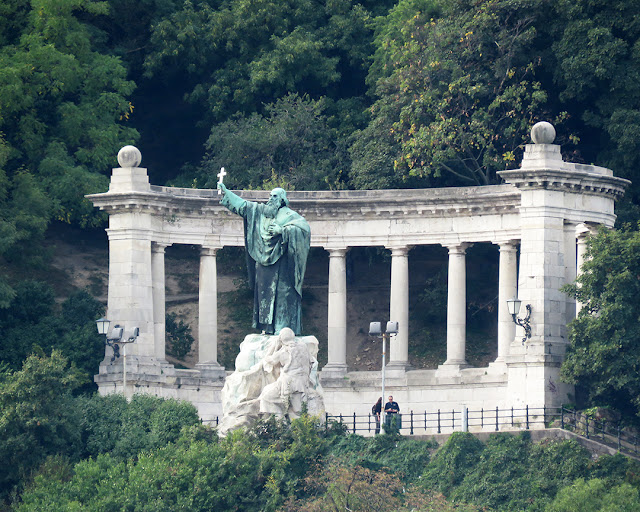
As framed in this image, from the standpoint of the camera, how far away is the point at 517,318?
8469 cm

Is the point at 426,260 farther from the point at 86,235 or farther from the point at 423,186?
the point at 86,235

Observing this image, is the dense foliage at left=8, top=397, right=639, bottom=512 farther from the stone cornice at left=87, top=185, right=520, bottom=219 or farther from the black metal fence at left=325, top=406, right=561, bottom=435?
the stone cornice at left=87, top=185, right=520, bottom=219

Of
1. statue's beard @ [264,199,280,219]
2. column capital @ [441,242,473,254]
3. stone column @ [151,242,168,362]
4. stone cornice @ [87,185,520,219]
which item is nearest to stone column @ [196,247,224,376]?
stone column @ [151,242,168,362]

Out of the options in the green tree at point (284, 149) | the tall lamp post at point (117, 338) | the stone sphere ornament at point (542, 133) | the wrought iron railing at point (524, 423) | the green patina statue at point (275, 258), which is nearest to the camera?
the green patina statue at point (275, 258)

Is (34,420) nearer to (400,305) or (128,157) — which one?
(128,157)

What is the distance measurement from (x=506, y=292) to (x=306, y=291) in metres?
15.6

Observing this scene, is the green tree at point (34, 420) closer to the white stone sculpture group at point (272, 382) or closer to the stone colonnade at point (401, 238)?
the white stone sculpture group at point (272, 382)

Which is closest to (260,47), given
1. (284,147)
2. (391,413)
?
(284,147)

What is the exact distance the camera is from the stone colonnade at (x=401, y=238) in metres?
85.4

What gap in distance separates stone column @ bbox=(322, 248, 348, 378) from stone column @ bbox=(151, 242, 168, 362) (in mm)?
7268

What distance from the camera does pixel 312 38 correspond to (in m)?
104

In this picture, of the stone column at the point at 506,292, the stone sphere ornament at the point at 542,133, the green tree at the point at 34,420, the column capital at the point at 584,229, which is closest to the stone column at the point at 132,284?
the green tree at the point at 34,420

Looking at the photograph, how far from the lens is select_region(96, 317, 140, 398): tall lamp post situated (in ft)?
273

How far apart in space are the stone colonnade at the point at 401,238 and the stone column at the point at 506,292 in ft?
0.14
